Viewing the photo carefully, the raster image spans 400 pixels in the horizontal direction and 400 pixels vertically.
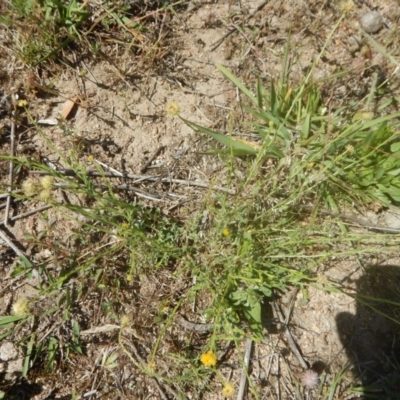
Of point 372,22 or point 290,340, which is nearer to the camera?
point 290,340

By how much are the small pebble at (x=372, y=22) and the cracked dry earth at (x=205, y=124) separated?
34mm

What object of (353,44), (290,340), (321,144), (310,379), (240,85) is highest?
(353,44)

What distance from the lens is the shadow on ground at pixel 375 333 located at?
7.11 feet

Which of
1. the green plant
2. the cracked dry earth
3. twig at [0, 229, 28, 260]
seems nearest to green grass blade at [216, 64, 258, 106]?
the green plant

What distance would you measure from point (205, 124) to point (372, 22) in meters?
1.15

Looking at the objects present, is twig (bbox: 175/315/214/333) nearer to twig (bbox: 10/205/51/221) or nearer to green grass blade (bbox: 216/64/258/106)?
twig (bbox: 10/205/51/221)

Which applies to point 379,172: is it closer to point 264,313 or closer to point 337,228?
point 337,228

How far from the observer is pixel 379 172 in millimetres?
2049

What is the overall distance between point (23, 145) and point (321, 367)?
6.53ft

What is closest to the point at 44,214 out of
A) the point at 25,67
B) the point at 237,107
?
the point at 25,67

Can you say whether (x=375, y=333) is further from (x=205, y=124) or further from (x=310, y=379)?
(x=205, y=124)

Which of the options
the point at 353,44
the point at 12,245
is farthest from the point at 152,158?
the point at 353,44

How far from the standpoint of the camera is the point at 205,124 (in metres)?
2.30

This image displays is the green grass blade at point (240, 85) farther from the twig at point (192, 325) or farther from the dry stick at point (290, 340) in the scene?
the twig at point (192, 325)
